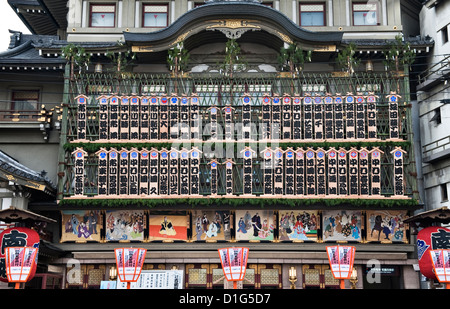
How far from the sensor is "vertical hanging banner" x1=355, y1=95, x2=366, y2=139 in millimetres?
23203

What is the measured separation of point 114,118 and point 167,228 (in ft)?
18.1

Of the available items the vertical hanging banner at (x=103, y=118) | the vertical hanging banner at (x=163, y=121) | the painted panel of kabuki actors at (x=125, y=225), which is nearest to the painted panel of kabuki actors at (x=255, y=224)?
the painted panel of kabuki actors at (x=125, y=225)

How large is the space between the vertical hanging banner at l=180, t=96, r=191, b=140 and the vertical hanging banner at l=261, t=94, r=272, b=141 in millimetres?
3376

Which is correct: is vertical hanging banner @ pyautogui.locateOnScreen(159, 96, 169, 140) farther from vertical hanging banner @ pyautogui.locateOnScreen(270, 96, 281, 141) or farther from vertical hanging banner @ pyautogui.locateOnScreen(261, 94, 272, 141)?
vertical hanging banner @ pyautogui.locateOnScreen(270, 96, 281, 141)

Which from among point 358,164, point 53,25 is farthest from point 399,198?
point 53,25

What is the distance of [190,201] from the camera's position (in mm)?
22562

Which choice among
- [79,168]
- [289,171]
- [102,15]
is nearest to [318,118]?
[289,171]

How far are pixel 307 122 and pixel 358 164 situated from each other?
2.90 m

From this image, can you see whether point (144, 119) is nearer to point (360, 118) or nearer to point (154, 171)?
point (154, 171)

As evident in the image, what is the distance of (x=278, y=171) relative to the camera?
75.1ft

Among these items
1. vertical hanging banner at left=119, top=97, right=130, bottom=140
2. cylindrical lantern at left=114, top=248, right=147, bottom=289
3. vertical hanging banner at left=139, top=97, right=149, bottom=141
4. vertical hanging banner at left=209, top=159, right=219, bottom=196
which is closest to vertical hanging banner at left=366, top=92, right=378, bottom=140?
vertical hanging banner at left=209, top=159, right=219, bottom=196

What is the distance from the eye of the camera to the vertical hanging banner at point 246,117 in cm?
2338

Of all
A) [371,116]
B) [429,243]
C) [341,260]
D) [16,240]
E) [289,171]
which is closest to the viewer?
[16,240]
